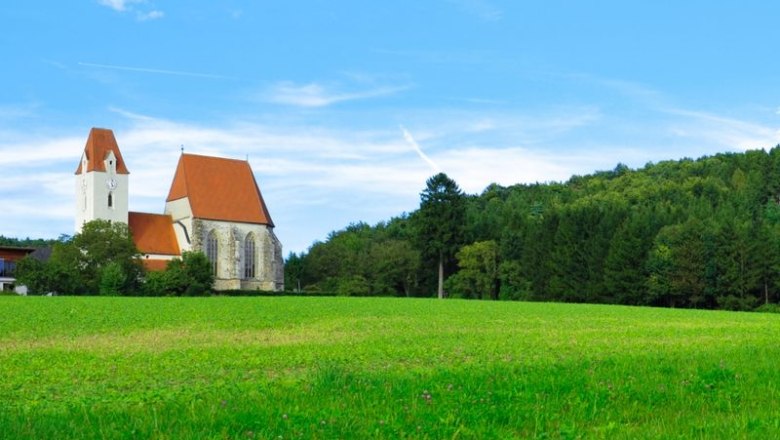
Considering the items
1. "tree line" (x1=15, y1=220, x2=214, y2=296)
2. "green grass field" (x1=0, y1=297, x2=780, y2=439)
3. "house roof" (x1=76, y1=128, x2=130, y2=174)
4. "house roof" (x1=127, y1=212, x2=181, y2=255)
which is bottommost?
"green grass field" (x1=0, y1=297, x2=780, y2=439)

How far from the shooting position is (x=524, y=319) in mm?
38844

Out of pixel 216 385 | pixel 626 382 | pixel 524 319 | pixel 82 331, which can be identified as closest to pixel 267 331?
pixel 82 331

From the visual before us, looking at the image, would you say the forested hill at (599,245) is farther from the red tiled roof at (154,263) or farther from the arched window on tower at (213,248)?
the red tiled roof at (154,263)

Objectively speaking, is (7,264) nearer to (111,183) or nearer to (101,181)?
(101,181)

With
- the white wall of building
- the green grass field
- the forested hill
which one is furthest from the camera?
the white wall of building

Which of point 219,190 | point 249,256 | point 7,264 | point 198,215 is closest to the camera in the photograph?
point 198,215

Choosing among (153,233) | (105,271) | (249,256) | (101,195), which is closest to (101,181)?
(101,195)

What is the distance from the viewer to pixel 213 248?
98688 millimetres

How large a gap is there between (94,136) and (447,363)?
288 feet

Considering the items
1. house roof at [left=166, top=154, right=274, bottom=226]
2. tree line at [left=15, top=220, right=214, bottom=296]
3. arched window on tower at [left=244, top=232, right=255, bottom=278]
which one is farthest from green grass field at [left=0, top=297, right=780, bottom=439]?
arched window on tower at [left=244, top=232, right=255, bottom=278]

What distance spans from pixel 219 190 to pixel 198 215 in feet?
14.7

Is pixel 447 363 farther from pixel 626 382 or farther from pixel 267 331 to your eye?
pixel 267 331

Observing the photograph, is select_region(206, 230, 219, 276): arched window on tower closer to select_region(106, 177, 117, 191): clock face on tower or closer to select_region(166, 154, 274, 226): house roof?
select_region(166, 154, 274, 226): house roof

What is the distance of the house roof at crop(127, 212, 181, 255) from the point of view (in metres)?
96.2
